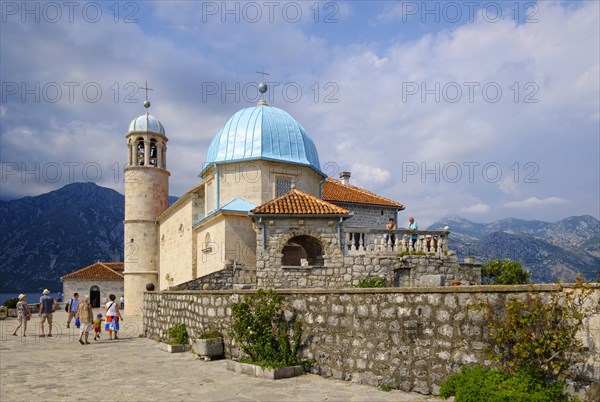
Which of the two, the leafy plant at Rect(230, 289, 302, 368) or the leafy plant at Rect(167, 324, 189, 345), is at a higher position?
the leafy plant at Rect(230, 289, 302, 368)

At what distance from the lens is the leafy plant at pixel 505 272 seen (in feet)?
79.5

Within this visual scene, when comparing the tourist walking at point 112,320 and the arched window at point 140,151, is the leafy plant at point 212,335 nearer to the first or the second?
the tourist walking at point 112,320

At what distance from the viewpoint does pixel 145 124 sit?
34844mm

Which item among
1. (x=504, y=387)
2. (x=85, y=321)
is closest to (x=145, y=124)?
(x=85, y=321)

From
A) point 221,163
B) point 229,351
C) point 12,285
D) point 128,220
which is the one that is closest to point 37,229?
point 12,285

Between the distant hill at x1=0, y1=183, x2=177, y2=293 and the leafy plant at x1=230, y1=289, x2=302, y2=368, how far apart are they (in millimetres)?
166900

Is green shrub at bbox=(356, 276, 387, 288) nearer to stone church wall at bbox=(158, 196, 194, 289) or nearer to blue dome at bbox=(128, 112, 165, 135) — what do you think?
stone church wall at bbox=(158, 196, 194, 289)

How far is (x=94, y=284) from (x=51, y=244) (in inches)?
5850

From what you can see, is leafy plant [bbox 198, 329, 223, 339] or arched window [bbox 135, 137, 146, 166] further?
arched window [bbox 135, 137, 146, 166]

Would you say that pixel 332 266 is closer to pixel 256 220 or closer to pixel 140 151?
pixel 256 220

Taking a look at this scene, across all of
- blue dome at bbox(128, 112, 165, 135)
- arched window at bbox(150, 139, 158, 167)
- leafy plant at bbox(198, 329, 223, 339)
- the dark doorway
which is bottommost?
the dark doorway

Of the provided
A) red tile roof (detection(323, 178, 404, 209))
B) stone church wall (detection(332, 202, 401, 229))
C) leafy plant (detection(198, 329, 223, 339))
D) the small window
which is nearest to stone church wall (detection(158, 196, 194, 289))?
the small window

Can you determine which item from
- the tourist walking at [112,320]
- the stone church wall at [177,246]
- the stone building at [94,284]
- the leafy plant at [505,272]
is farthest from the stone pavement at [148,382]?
the stone building at [94,284]

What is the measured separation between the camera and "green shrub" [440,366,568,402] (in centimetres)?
498
